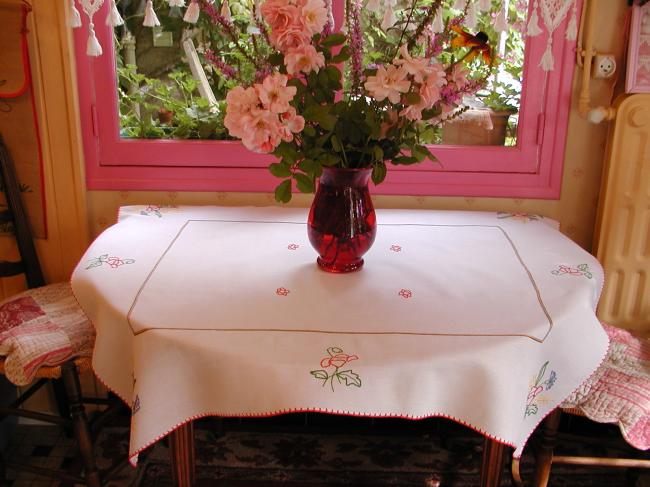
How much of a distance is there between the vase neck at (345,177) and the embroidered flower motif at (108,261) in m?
0.50

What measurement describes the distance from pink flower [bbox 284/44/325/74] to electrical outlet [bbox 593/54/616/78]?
1049 millimetres

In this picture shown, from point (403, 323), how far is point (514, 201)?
0.98 m

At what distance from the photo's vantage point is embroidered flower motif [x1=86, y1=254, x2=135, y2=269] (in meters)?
1.49

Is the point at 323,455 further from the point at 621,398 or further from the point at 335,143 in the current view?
the point at 335,143

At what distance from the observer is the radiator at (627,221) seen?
187 cm

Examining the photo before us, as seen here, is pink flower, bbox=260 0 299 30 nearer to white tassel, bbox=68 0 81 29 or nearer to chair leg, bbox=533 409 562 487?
white tassel, bbox=68 0 81 29

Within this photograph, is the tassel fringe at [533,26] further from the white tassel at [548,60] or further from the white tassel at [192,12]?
the white tassel at [192,12]

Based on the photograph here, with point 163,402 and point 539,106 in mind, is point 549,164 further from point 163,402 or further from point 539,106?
point 163,402

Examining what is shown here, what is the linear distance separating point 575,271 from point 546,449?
481mm


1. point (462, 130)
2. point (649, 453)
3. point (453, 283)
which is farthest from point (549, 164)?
point (649, 453)

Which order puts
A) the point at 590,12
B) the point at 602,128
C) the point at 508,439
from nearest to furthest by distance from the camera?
the point at 508,439, the point at 590,12, the point at 602,128

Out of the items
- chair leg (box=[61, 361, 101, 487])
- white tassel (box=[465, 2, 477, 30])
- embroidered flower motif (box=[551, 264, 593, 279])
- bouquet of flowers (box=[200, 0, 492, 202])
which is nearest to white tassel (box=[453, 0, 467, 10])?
white tassel (box=[465, 2, 477, 30])

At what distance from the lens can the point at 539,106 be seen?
199 centimetres

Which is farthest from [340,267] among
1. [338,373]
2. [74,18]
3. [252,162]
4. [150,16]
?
[74,18]
